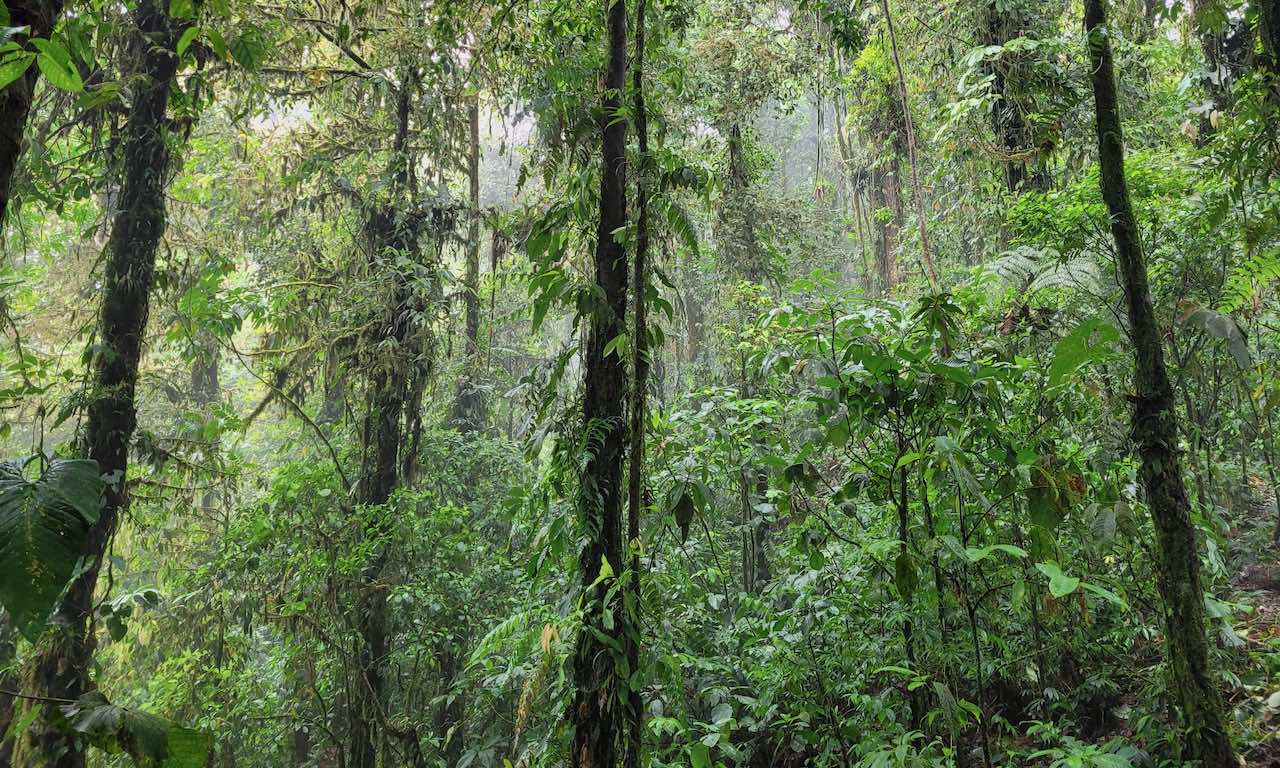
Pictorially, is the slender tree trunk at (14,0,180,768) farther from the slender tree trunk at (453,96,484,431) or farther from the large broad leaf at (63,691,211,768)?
the large broad leaf at (63,691,211,768)

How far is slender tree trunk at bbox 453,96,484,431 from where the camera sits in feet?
25.3

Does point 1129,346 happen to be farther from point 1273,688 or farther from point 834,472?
point 834,472

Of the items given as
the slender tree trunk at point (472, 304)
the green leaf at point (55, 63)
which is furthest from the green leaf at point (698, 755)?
the slender tree trunk at point (472, 304)

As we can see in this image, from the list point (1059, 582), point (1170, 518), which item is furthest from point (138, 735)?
point (1170, 518)

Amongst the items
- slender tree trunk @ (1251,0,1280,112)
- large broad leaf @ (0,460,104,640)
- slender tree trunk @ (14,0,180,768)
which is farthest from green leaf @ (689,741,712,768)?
slender tree trunk @ (14,0,180,768)

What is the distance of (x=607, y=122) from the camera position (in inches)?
106

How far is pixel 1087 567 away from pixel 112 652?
881cm

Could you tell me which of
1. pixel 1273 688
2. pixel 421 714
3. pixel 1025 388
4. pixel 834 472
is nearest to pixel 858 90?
pixel 834 472

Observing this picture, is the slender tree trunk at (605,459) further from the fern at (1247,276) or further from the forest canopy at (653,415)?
Answer: the fern at (1247,276)

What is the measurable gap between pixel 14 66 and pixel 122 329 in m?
4.58

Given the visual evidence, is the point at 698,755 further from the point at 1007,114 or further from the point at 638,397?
the point at 1007,114

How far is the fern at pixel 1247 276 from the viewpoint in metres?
3.22

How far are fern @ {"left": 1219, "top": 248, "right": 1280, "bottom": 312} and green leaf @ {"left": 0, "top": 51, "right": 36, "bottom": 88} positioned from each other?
4276 millimetres

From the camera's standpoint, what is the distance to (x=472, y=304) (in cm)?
866
